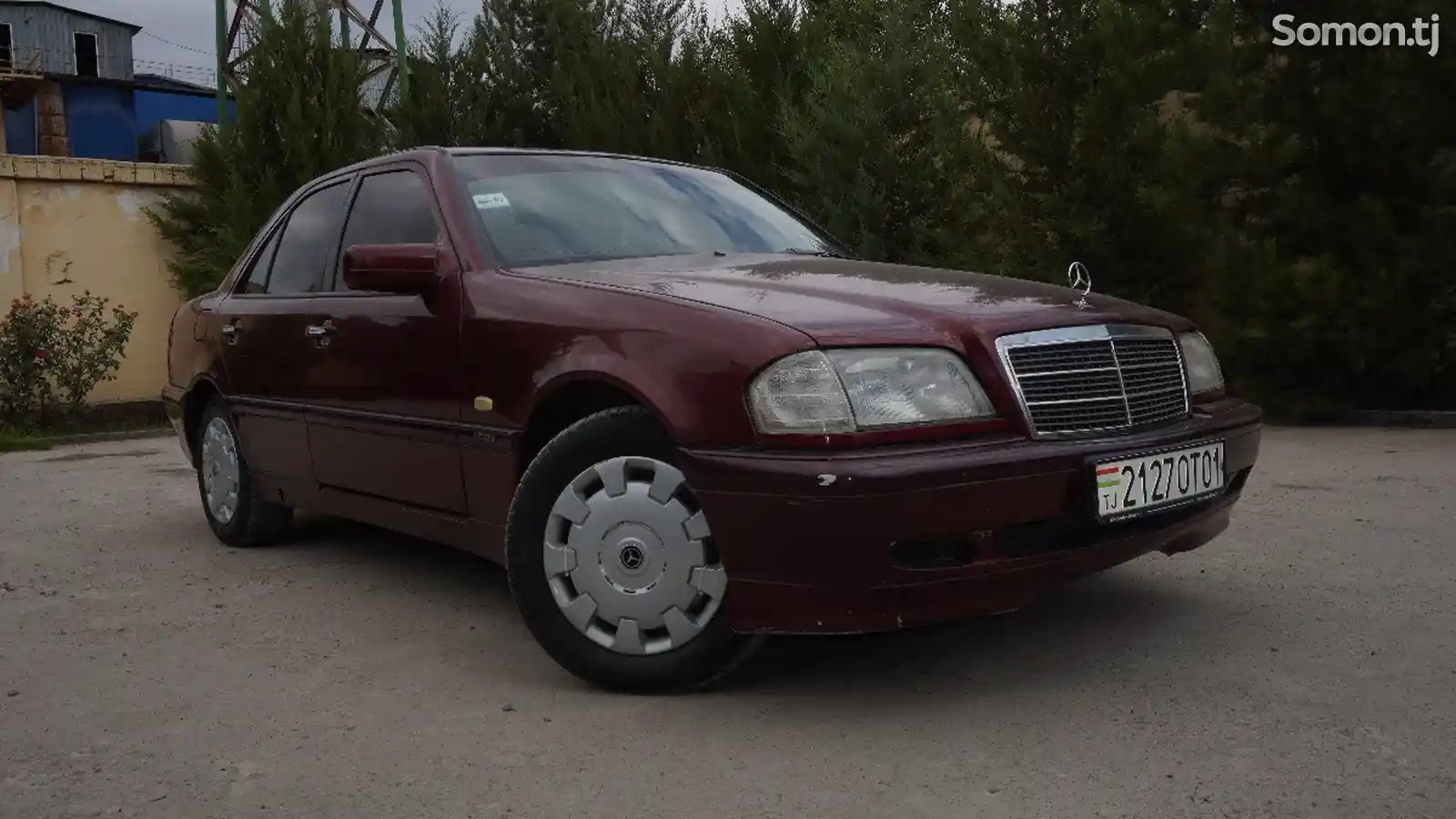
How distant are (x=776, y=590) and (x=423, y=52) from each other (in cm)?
1262

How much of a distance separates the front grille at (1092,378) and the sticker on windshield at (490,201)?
1.72m

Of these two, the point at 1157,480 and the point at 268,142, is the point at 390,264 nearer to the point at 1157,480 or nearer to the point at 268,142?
the point at 1157,480

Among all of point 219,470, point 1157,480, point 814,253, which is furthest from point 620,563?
point 219,470

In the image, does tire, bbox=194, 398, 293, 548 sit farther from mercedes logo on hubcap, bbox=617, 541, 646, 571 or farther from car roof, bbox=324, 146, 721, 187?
mercedes logo on hubcap, bbox=617, 541, 646, 571

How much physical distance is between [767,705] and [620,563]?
1.65ft

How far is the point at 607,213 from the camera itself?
4.23 meters

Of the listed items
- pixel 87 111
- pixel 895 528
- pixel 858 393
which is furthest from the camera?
pixel 87 111

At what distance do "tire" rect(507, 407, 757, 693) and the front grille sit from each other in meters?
0.86

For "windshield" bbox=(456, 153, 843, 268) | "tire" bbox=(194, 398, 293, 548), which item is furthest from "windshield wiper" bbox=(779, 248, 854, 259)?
"tire" bbox=(194, 398, 293, 548)

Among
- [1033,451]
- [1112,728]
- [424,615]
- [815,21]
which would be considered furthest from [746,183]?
[815,21]

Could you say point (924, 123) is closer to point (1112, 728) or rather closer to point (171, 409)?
point (171, 409)

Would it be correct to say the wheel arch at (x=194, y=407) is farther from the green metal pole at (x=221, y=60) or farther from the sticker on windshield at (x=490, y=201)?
the green metal pole at (x=221, y=60)

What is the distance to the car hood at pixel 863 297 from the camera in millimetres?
3150

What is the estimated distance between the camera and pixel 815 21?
12758 mm
